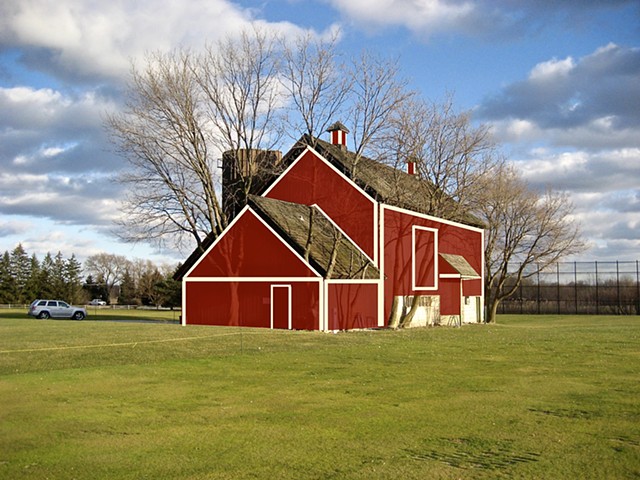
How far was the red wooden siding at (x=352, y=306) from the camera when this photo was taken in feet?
115

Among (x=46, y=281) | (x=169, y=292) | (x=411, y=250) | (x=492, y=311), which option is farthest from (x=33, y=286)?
(x=411, y=250)

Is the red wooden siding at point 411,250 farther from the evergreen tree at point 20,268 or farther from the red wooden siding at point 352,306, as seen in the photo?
the evergreen tree at point 20,268

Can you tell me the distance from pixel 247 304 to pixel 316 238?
5.12 metres

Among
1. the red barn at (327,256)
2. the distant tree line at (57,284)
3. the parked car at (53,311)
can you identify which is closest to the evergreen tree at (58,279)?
the distant tree line at (57,284)

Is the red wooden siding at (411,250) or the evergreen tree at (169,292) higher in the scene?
the red wooden siding at (411,250)

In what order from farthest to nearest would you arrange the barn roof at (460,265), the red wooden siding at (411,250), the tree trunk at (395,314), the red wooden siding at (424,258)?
the barn roof at (460,265) → the red wooden siding at (424,258) → the red wooden siding at (411,250) → the tree trunk at (395,314)

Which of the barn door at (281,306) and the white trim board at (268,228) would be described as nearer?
the white trim board at (268,228)

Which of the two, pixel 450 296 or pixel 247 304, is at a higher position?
pixel 450 296

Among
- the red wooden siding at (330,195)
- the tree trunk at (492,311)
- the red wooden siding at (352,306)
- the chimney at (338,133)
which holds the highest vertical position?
the chimney at (338,133)

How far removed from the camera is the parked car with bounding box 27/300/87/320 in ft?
175

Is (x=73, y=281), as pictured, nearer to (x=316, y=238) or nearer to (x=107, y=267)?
(x=107, y=267)

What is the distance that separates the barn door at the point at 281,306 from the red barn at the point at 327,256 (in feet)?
0.17

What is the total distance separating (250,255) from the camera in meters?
36.3

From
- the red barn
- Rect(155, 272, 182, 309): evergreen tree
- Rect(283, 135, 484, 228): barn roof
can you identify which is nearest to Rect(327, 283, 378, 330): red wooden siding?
the red barn
